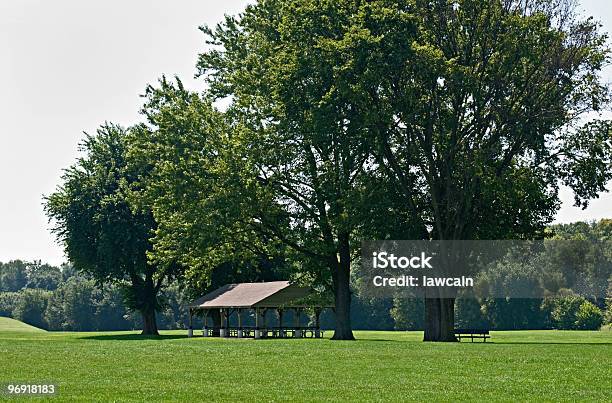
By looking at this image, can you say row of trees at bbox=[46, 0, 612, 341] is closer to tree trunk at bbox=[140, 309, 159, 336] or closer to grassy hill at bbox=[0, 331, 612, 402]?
grassy hill at bbox=[0, 331, 612, 402]

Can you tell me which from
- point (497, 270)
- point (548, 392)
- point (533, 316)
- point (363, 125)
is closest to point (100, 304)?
point (533, 316)

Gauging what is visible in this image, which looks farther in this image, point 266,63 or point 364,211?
point 266,63

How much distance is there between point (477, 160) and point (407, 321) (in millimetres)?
75431

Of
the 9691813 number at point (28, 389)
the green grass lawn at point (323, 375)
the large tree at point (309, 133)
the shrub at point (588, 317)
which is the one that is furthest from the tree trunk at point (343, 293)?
the shrub at point (588, 317)

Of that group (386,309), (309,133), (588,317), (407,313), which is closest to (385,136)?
(309,133)

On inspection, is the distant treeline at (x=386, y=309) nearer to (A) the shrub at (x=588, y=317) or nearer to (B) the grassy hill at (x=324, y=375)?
(A) the shrub at (x=588, y=317)

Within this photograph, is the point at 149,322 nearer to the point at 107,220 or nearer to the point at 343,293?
the point at 107,220

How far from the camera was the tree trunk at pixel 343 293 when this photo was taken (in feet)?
190

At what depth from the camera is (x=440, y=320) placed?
5256 cm

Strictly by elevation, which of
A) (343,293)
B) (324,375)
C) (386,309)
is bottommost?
(324,375)

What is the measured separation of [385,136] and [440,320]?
10471 millimetres

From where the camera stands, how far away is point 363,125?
4956 cm

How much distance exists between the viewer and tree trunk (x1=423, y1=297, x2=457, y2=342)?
171 feet

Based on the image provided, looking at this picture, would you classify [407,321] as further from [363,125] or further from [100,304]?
[363,125]
